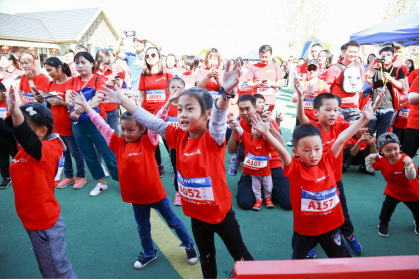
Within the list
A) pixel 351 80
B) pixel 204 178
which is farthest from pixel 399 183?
pixel 204 178

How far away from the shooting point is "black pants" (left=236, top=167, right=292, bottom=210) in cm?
354

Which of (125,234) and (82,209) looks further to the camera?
(82,209)

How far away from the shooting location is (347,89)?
4250mm

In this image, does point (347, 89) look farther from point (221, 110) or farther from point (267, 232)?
point (221, 110)

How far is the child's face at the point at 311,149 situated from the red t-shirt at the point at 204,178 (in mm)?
678

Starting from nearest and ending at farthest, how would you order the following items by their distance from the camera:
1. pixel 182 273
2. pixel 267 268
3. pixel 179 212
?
pixel 267 268 → pixel 182 273 → pixel 179 212

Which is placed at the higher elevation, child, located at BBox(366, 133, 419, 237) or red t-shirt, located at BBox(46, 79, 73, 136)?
red t-shirt, located at BBox(46, 79, 73, 136)

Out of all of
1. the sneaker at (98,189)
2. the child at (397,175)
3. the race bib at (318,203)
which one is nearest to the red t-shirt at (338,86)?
the child at (397,175)

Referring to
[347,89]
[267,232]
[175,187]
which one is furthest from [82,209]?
[347,89]

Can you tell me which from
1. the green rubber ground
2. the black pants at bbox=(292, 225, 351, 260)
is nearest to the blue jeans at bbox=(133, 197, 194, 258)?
the green rubber ground

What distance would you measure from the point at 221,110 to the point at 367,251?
2.38 m

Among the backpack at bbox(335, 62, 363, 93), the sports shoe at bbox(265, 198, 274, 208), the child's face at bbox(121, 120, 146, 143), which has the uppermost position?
the backpack at bbox(335, 62, 363, 93)

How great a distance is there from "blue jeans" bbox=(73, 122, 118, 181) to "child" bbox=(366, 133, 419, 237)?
365 cm

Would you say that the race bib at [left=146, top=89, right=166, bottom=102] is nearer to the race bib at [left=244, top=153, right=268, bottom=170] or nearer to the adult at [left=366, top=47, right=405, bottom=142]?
the race bib at [left=244, top=153, right=268, bottom=170]
